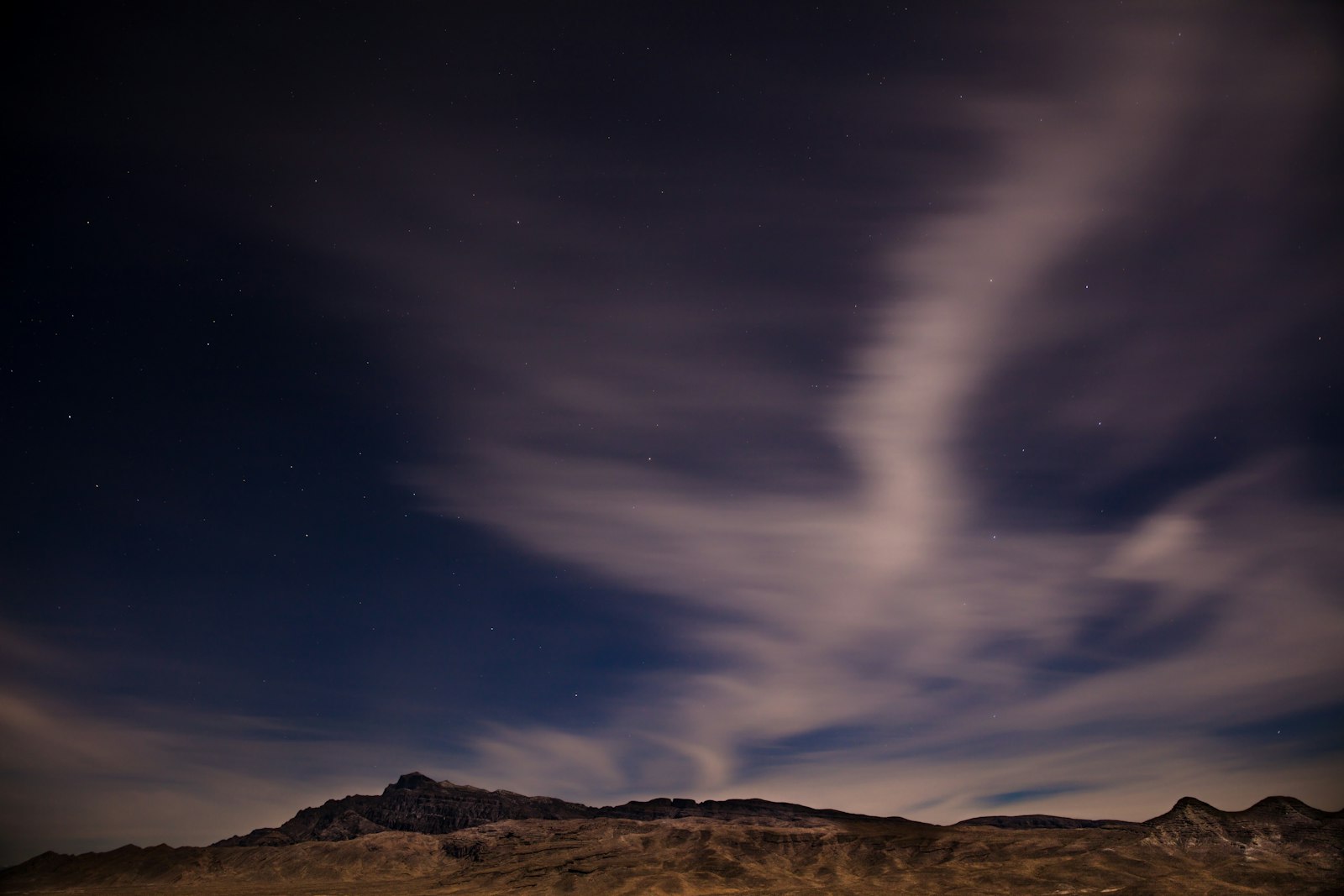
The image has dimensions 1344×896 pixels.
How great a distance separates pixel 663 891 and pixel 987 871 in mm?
80011

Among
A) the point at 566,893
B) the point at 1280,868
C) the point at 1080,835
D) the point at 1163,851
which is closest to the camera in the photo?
the point at 1280,868

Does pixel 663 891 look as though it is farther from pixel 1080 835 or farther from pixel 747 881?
pixel 1080 835

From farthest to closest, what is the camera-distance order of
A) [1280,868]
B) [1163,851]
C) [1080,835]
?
[1080,835] → [1163,851] → [1280,868]

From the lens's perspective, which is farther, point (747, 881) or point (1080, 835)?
point (747, 881)

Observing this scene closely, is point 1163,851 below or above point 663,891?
above

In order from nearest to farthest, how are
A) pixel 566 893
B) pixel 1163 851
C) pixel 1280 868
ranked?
pixel 1280 868 < pixel 1163 851 < pixel 566 893

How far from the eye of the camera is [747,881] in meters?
200

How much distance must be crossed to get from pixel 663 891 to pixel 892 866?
6415 centimetres

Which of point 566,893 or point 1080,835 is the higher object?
point 1080,835

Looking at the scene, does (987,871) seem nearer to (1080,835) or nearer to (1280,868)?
(1080,835)

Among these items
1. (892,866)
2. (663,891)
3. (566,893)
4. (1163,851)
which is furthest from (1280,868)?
(566,893)

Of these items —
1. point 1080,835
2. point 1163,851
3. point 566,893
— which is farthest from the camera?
point 566,893

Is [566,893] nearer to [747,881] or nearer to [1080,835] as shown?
[747,881]

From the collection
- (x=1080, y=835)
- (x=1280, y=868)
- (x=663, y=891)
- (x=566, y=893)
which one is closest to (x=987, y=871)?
(x=1080, y=835)
